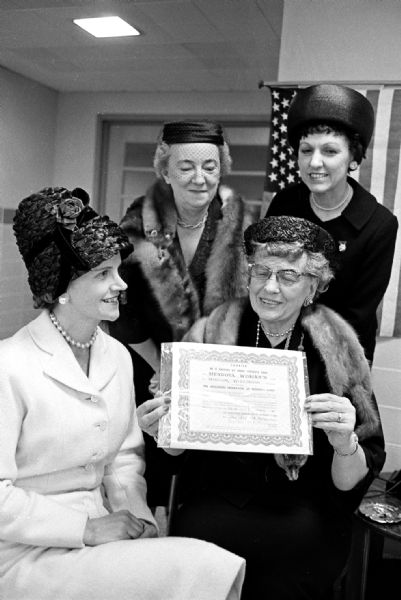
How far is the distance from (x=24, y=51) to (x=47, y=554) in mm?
2195

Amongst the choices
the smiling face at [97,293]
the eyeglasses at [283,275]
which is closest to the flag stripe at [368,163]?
the eyeglasses at [283,275]

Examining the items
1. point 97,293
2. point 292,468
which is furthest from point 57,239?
point 292,468

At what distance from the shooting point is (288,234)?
1.64 m

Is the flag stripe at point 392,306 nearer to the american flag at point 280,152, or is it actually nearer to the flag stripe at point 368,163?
the flag stripe at point 368,163

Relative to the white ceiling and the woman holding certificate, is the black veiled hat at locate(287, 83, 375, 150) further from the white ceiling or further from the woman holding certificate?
the white ceiling

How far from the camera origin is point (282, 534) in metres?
1.63

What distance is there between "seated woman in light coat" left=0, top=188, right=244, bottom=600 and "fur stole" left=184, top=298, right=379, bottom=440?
342 millimetres

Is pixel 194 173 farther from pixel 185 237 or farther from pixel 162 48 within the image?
pixel 162 48

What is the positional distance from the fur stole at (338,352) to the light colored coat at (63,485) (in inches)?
14.5

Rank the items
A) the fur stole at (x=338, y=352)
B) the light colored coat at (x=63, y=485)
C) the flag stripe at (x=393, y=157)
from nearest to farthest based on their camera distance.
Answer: the light colored coat at (x=63, y=485) → the fur stole at (x=338, y=352) → the flag stripe at (x=393, y=157)

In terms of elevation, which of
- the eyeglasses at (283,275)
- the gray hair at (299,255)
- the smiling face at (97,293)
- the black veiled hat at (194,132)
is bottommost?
the smiling face at (97,293)

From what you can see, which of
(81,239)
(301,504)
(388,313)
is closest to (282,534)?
(301,504)

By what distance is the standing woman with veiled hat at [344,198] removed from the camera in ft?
6.48

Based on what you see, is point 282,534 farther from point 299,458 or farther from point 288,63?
point 288,63
